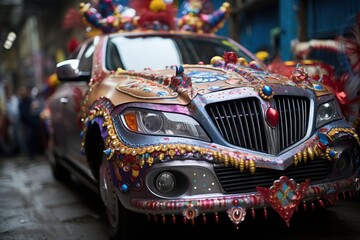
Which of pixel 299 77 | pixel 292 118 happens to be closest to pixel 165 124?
pixel 292 118

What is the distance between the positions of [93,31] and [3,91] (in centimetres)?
964

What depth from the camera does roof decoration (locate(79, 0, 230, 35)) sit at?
5.85 m

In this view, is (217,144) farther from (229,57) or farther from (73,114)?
(73,114)

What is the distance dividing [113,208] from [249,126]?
1.27 metres

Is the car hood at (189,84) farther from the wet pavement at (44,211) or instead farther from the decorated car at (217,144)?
the wet pavement at (44,211)

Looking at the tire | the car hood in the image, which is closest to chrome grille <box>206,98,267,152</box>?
the car hood

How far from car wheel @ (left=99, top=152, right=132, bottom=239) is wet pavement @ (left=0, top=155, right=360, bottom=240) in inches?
4.0

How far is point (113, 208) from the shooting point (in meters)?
4.11

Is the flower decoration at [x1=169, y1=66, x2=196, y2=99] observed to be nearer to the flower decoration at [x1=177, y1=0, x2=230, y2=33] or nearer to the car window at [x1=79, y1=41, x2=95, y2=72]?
the car window at [x1=79, y1=41, x2=95, y2=72]

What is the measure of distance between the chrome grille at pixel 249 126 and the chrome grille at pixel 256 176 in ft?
0.51

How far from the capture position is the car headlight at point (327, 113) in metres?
3.89

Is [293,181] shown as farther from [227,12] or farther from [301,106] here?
[227,12]

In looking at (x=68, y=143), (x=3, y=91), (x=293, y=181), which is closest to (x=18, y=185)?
(x=68, y=143)

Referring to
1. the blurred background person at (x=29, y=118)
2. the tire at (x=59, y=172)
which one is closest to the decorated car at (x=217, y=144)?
the tire at (x=59, y=172)
